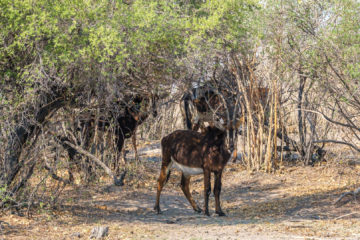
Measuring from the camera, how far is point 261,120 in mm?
12258

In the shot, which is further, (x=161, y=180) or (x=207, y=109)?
(x=207, y=109)

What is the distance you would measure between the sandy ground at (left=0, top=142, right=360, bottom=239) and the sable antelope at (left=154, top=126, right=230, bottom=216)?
52cm

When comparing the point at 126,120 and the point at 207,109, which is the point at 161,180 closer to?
the point at 126,120

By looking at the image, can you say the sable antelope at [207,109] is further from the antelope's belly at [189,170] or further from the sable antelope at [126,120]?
the antelope's belly at [189,170]

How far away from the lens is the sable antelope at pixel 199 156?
28.2 feet

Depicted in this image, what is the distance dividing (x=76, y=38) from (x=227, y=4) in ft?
11.1

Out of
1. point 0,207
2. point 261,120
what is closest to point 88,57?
point 0,207

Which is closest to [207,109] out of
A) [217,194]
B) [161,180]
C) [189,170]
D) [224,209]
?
[224,209]

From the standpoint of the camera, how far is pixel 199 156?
28.6 feet

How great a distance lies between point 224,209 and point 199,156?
1.44 m

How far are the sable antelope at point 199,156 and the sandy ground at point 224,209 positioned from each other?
1.72 ft

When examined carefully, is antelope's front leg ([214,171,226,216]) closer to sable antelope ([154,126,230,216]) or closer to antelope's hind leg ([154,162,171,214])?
sable antelope ([154,126,230,216])

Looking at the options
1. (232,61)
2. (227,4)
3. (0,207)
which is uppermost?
(227,4)

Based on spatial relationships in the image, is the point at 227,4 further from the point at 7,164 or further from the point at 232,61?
the point at 7,164
